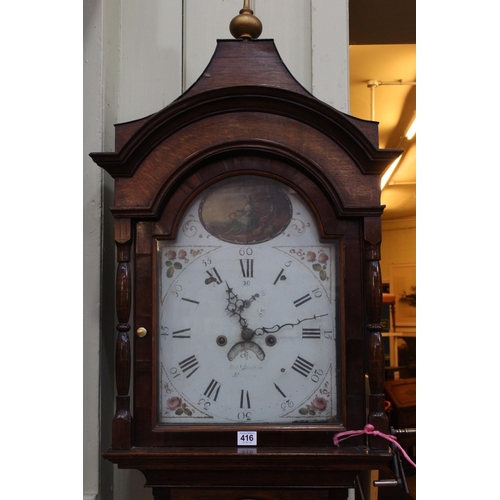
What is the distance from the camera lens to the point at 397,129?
4.46m

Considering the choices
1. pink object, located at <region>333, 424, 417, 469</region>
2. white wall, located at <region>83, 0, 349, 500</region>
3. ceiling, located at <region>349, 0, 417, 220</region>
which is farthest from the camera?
ceiling, located at <region>349, 0, 417, 220</region>

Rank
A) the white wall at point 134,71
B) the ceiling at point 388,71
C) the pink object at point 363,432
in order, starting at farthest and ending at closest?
the ceiling at point 388,71 < the white wall at point 134,71 < the pink object at point 363,432

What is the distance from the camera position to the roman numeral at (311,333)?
110cm

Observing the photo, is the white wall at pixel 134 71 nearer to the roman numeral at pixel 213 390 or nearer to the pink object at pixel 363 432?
the roman numeral at pixel 213 390

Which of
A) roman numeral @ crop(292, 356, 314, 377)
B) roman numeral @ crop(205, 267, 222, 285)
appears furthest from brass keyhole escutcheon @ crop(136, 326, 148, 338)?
roman numeral @ crop(292, 356, 314, 377)

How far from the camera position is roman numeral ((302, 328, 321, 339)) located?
43.3 inches

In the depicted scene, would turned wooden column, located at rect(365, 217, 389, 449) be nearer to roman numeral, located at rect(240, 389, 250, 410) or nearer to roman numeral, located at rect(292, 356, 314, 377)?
roman numeral, located at rect(292, 356, 314, 377)

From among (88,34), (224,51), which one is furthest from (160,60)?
(224,51)

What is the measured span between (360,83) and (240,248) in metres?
2.58

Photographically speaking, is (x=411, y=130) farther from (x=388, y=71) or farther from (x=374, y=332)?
(x=374, y=332)

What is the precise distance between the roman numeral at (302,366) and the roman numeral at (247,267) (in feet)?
0.63

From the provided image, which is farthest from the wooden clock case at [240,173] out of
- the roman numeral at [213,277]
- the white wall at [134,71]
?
the white wall at [134,71]

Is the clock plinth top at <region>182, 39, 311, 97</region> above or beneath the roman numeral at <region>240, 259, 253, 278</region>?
above

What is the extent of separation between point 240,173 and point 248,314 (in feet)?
0.92
